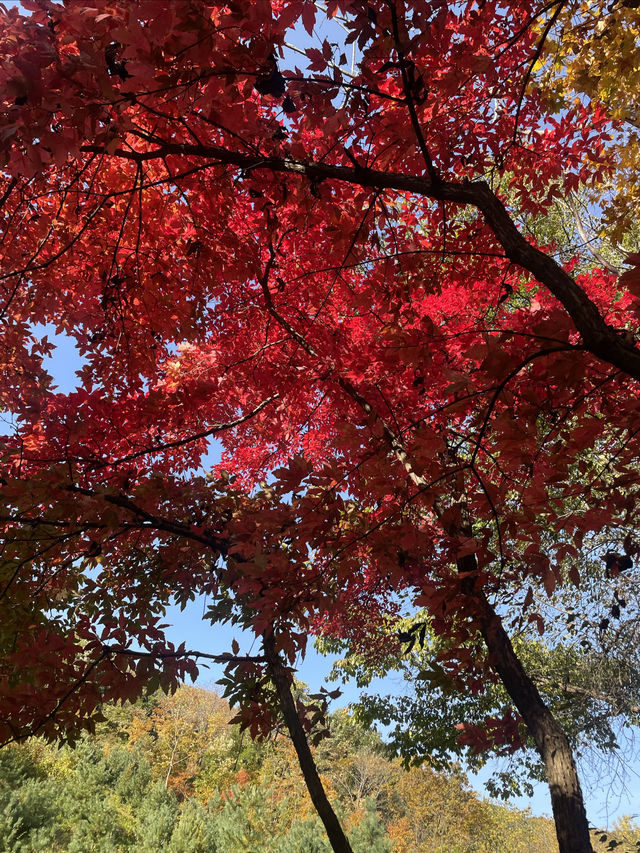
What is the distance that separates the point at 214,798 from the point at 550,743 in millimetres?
14595

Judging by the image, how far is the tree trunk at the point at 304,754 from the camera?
184 inches

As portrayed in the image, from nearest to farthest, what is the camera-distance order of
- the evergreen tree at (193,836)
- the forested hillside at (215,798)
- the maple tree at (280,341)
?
the maple tree at (280,341)
the evergreen tree at (193,836)
the forested hillside at (215,798)

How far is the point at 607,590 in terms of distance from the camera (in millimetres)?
9781

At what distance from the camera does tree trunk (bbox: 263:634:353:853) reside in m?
4.68

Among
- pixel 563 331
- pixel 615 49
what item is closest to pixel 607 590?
pixel 615 49

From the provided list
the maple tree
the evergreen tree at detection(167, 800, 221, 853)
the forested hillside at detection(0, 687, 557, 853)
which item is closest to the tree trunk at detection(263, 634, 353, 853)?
the maple tree

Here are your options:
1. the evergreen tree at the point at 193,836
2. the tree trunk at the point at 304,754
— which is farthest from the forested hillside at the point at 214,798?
the tree trunk at the point at 304,754

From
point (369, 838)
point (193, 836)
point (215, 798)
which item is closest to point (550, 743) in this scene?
point (369, 838)

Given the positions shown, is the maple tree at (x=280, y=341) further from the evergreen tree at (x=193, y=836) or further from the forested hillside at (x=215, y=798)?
the evergreen tree at (x=193, y=836)

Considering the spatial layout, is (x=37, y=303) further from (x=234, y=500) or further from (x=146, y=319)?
(x=234, y=500)

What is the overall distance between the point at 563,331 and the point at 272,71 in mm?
1650

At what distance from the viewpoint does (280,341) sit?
498 cm

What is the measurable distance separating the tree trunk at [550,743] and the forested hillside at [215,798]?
9.48 feet

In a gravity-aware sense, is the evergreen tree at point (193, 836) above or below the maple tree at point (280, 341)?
below
